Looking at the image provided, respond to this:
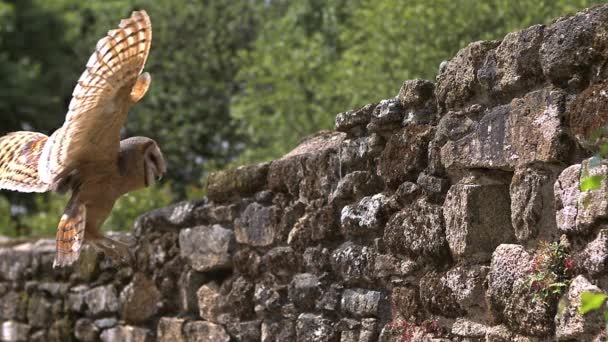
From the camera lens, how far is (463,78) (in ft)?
11.4

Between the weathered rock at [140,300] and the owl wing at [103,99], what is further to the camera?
the weathered rock at [140,300]

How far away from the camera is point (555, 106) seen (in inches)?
116

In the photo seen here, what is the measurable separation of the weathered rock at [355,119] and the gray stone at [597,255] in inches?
59.7

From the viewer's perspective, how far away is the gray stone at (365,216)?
4023 millimetres

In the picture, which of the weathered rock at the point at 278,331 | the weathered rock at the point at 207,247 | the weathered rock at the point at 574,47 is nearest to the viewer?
the weathered rock at the point at 574,47

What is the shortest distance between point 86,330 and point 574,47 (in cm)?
447

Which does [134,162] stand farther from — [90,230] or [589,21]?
[589,21]

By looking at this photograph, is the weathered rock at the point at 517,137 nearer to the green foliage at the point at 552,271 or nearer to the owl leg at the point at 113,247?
the green foliage at the point at 552,271

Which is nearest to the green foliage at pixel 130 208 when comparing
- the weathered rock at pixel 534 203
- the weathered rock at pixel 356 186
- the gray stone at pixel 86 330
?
the gray stone at pixel 86 330

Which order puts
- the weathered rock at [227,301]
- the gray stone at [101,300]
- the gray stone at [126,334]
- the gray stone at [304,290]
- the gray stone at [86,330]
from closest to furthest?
the gray stone at [304,290] → the weathered rock at [227,301] → the gray stone at [126,334] → the gray stone at [101,300] → the gray stone at [86,330]

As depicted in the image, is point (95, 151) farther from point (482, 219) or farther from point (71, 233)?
point (482, 219)

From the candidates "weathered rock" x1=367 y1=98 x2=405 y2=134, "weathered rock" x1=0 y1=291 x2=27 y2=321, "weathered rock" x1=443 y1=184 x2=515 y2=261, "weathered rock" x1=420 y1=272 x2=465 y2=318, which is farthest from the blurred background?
"weathered rock" x1=443 y1=184 x2=515 y2=261

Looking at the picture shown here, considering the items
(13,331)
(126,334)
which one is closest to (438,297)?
(126,334)

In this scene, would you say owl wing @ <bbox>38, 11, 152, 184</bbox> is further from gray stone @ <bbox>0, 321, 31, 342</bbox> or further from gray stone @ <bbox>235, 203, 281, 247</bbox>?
gray stone @ <bbox>0, 321, 31, 342</bbox>
